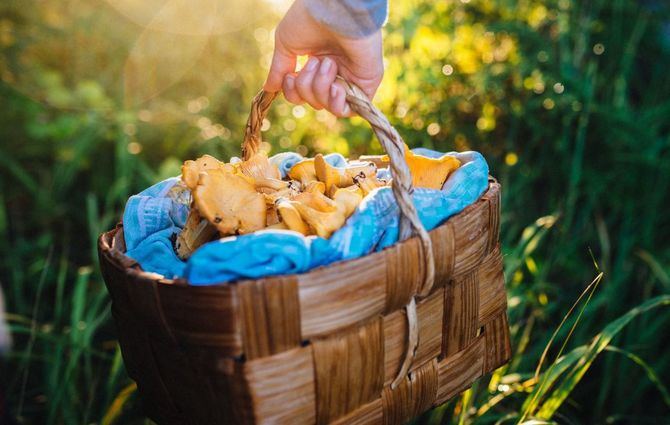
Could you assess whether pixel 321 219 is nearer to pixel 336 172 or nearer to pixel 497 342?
pixel 336 172

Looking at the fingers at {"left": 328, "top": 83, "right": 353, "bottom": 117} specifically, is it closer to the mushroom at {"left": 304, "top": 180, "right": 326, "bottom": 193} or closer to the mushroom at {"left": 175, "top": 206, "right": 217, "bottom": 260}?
the mushroom at {"left": 304, "top": 180, "right": 326, "bottom": 193}

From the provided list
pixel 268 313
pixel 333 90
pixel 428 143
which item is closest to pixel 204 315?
pixel 268 313

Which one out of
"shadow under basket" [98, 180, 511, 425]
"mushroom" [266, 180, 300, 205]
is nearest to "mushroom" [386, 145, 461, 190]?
"shadow under basket" [98, 180, 511, 425]

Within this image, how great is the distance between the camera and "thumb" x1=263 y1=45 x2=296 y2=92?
1.05m

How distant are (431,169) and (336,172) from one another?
0.17 metres

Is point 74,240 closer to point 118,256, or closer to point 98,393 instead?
point 98,393

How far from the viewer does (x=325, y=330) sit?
80cm

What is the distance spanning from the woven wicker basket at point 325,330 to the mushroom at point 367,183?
13 cm

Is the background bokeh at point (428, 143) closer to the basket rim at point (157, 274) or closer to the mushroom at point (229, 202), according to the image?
the basket rim at point (157, 274)

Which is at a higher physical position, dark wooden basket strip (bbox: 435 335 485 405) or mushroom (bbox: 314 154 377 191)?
mushroom (bbox: 314 154 377 191)

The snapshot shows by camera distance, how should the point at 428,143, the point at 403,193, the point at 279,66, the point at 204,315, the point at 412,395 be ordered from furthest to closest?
the point at 428,143, the point at 279,66, the point at 412,395, the point at 403,193, the point at 204,315

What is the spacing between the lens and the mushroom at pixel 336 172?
1.04 metres

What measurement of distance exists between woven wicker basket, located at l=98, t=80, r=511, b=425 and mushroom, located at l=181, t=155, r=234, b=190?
0.50 feet

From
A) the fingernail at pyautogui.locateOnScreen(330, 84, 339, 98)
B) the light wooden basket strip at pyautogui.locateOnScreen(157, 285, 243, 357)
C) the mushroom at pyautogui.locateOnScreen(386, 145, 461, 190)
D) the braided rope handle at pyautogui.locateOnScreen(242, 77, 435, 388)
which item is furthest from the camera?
the mushroom at pyautogui.locateOnScreen(386, 145, 461, 190)
